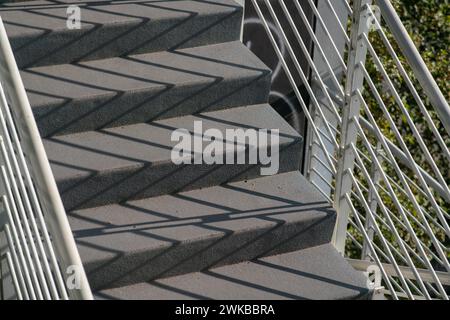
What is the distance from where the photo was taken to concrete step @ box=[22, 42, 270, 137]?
4.22 meters

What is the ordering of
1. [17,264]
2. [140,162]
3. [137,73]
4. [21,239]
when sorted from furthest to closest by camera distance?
[137,73], [140,162], [17,264], [21,239]

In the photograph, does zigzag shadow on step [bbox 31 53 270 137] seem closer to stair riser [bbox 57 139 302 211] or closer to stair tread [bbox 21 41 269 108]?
stair tread [bbox 21 41 269 108]

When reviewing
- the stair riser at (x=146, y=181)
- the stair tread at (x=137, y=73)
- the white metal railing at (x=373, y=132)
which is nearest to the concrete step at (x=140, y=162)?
the stair riser at (x=146, y=181)

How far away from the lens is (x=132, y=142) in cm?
426

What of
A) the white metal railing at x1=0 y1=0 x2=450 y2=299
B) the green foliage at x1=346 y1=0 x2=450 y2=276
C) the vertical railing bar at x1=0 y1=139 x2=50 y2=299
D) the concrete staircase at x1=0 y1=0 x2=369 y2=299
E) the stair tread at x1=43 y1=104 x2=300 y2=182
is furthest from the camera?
the green foliage at x1=346 y1=0 x2=450 y2=276

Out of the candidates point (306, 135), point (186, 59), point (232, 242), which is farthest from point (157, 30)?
point (306, 135)

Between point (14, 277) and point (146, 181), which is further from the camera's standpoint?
point (146, 181)

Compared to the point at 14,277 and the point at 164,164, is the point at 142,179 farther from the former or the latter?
the point at 14,277

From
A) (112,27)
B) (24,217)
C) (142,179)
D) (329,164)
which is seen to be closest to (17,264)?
(24,217)

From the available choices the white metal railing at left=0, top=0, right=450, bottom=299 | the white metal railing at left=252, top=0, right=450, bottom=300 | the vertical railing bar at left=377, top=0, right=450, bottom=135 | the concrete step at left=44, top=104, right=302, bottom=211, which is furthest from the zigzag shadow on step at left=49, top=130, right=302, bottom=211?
the vertical railing bar at left=377, top=0, right=450, bottom=135

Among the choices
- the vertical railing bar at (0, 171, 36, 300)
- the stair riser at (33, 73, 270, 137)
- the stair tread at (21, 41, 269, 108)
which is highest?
the stair tread at (21, 41, 269, 108)

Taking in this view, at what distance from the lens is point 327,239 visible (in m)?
4.30

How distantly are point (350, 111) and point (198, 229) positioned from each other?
0.88 metres
